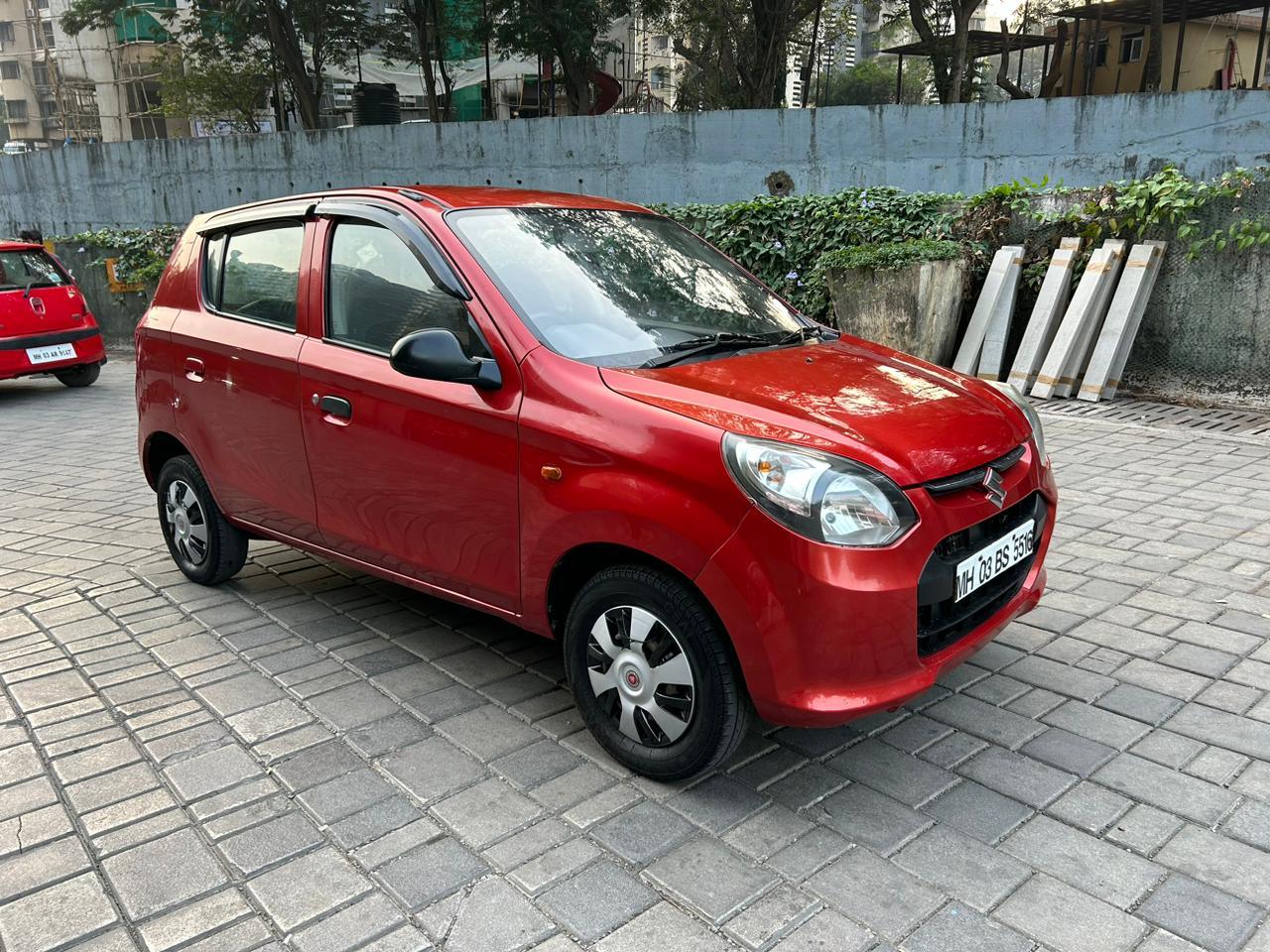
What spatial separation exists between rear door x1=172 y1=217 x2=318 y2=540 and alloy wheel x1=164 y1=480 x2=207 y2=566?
30cm

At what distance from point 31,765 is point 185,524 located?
5.74 ft

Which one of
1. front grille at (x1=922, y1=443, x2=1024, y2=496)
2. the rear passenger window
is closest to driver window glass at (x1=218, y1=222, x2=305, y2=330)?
the rear passenger window

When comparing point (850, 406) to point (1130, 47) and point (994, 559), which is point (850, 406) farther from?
point (1130, 47)

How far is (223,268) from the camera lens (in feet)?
14.6

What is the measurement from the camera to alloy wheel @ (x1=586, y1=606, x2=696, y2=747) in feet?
9.29

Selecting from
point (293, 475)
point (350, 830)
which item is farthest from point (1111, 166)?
point (350, 830)

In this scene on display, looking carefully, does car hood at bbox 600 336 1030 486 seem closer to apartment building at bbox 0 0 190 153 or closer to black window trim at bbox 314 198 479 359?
black window trim at bbox 314 198 479 359

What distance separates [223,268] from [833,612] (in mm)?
3301

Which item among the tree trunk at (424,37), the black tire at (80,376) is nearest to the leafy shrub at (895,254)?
the black tire at (80,376)

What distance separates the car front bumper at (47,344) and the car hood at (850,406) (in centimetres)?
1050

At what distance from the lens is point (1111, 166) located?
45.4 feet

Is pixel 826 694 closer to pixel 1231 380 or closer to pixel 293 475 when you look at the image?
pixel 293 475

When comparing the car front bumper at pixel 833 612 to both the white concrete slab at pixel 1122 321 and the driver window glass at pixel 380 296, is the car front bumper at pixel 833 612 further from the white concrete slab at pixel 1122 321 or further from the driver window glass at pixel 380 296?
the white concrete slab at pixel 1122 321

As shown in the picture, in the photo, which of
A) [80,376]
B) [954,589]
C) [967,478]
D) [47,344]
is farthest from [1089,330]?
[80,376]
